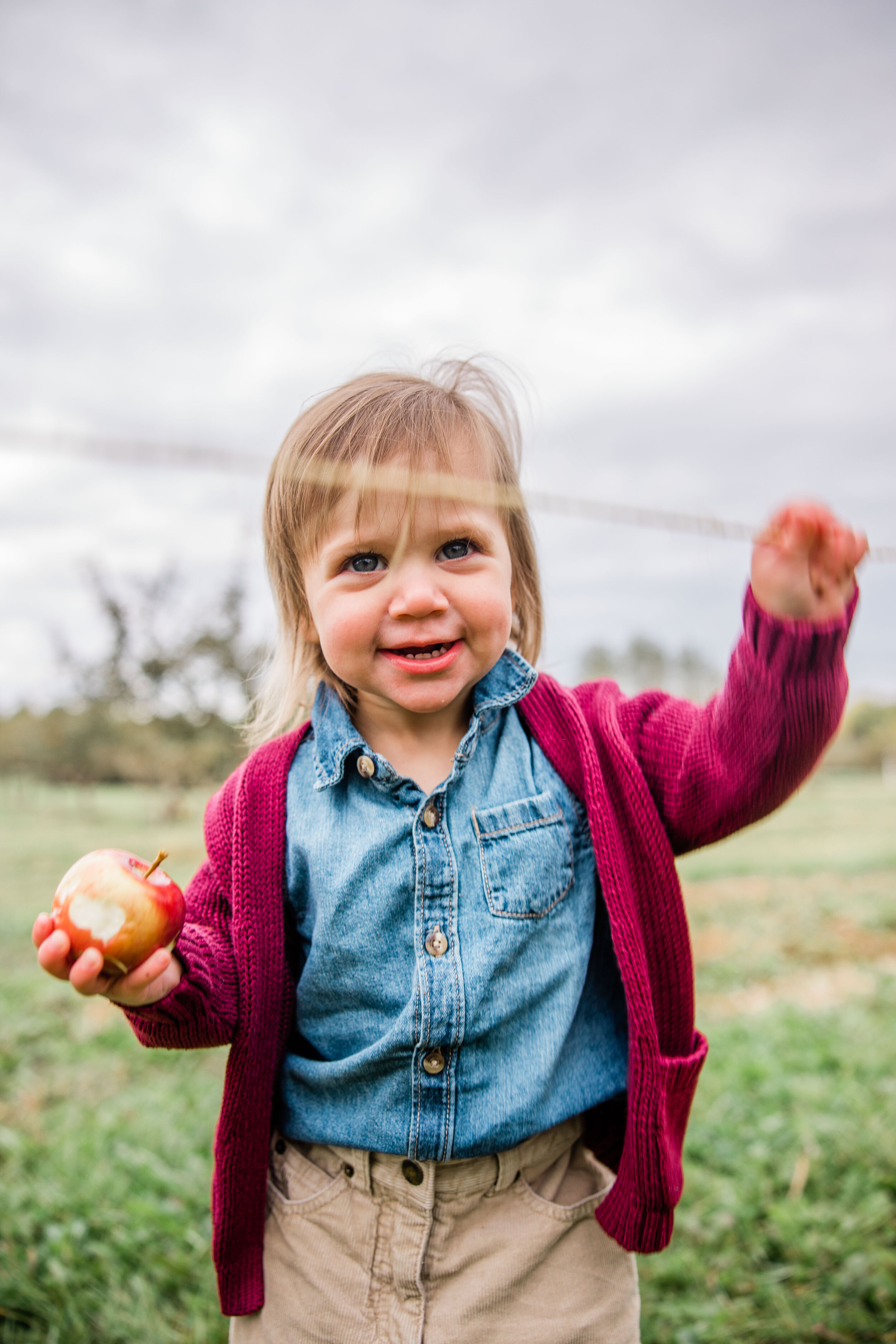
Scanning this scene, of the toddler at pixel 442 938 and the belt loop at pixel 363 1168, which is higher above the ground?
the toddler at pixel 442 938

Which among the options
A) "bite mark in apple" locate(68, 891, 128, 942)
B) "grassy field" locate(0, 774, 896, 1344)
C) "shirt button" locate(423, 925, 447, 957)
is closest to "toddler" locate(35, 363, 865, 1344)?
"shirt button" locate(423, 925, 447, 957)

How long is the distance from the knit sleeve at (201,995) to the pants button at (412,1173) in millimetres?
346

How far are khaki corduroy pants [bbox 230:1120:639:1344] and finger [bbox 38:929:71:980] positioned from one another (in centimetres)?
62

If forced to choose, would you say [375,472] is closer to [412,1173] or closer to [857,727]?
[412,1173]

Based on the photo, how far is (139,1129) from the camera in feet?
9.87

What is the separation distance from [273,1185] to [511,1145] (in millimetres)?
463

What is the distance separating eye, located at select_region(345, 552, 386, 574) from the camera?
147 cm

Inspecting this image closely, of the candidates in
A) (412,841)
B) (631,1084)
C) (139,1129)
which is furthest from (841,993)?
(412,841)

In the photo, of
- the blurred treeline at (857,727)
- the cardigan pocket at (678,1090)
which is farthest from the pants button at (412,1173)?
the blurred treeline at (857,727)

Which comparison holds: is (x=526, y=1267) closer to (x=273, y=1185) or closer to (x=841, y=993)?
(x=273, y=1185)

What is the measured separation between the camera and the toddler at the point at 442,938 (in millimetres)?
1436

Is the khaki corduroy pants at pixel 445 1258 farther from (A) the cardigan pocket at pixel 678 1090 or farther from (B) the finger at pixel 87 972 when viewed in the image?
(B) the finger at pixel 87 972

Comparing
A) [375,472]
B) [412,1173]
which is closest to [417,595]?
[375,472]

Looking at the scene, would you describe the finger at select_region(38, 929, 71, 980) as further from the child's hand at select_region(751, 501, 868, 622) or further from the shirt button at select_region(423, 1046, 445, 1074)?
the child's hand at select_region(751, 501, 868, 622)
